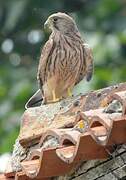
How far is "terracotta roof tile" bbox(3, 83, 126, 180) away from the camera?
196 inches

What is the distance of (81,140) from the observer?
501 cm

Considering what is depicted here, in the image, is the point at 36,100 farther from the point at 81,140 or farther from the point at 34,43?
the point at 34,43

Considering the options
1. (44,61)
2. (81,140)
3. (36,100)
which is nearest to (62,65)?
(44,61)

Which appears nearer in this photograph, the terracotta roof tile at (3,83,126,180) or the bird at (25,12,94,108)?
the terracotta roof tile at (3,83,126,180)

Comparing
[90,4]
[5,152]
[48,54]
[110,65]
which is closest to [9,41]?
[90,4]

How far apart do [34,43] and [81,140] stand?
13.8m

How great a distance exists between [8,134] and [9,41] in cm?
532

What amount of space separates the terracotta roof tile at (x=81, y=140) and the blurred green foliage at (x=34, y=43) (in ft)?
22.6

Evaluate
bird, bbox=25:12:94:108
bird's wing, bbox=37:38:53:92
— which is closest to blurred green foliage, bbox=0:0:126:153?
bird, bbox=25:12:94:108

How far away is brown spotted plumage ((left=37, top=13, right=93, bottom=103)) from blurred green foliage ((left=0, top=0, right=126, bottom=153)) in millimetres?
3253

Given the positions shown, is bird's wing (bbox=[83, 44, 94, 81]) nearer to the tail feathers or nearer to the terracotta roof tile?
the tail feathers

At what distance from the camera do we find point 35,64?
1753 cm

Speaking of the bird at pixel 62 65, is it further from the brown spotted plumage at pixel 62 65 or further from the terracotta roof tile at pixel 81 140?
the terracotta roof tile at pixel 81 140

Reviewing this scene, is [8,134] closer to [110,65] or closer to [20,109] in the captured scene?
[20,109]
